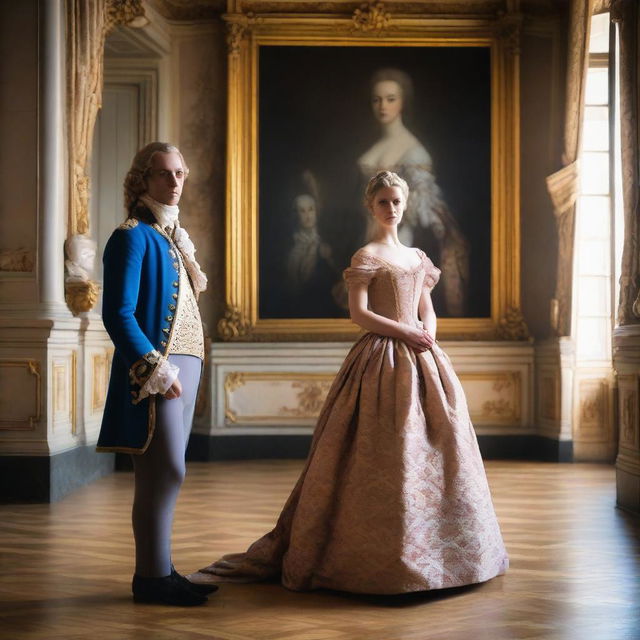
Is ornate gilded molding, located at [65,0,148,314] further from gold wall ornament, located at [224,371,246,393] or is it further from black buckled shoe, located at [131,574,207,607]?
black buckled shoe, located at [131,574,207,607]

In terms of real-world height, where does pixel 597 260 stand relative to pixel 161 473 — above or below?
above

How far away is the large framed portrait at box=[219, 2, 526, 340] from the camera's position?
8.70 metres

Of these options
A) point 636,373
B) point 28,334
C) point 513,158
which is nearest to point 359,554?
point 636,373

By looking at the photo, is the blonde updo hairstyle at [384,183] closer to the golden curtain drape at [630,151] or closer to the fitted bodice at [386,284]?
the fitted bodice at [386,284]

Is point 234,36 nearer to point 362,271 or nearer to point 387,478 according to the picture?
point 362,271

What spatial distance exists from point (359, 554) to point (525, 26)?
21.1 ft

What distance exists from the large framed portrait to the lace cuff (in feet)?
17.6

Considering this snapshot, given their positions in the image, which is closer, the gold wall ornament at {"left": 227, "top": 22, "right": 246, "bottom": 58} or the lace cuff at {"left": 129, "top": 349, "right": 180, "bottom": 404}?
the lace cuff at {"left": 129, "top": 349, "right": 180, "bottom": 404}

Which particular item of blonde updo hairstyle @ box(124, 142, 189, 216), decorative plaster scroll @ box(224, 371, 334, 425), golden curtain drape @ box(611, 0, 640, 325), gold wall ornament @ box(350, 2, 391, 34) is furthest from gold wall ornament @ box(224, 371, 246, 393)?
blonde updo hairstyle @ box(124, 142, 189, 216)

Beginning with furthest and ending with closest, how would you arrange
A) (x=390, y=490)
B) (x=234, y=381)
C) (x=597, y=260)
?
(x=234, y=381)
(x=597, y=260)
(x=390, y=490)

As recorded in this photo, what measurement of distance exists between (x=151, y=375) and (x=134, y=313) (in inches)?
10.7

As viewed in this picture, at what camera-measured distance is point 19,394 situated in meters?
5.99

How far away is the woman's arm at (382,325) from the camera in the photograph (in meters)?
3.82

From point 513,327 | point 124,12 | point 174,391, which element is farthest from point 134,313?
point 513,327
